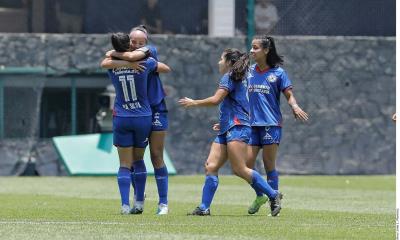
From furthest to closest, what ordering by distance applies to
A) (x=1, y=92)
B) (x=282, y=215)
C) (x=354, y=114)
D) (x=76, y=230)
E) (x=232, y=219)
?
(x=354, y=114)
(x=1, y=92)
(x=282, y=215)
(x=232, y=219)
(x=76, y=230)

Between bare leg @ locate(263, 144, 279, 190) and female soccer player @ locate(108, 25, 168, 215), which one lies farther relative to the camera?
bare leg @ locate(263, 144, 279, 190)

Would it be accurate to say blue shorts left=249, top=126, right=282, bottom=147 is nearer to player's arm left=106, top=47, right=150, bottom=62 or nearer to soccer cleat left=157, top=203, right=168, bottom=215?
soccer cleat left=157, top=203, right=168, bottom=215

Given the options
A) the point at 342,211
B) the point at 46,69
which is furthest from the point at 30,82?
the point at 342,211

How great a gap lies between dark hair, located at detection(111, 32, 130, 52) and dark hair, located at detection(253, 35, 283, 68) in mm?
1557

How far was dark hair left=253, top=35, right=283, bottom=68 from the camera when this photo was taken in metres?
13.8

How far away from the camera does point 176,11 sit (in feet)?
84.6

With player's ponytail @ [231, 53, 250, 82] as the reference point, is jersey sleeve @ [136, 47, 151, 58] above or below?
above

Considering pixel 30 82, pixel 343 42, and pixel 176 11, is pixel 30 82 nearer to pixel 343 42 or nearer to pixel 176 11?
pixel 176 11

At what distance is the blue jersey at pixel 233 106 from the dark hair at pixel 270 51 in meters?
0.78

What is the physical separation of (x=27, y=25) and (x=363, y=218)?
44.7ft

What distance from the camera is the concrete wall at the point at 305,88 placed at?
2556 cm

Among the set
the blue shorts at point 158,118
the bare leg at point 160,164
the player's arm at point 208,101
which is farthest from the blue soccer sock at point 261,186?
the blue shorts at point 158,118

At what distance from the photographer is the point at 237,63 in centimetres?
1302

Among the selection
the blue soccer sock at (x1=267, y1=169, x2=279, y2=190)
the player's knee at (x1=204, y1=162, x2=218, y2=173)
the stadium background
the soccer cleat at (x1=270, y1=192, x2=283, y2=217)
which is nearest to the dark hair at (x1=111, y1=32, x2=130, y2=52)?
the player's knee at (x1=204, y1=162, x2=218, y2=173)
